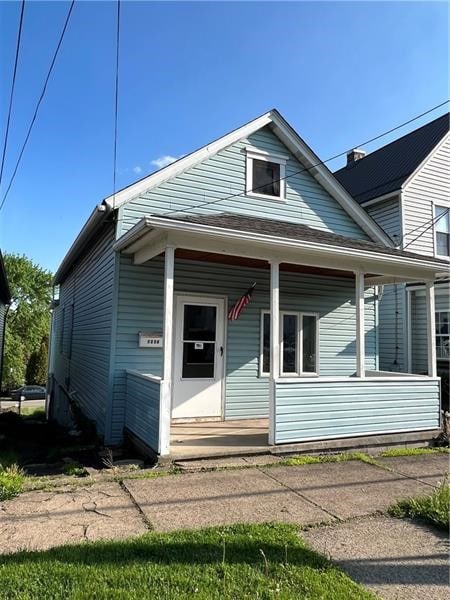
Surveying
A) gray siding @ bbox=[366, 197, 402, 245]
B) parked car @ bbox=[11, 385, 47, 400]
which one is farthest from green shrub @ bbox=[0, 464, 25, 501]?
parked car @ bbox=[11, 385, 47, 400]

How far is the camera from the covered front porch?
6.08m

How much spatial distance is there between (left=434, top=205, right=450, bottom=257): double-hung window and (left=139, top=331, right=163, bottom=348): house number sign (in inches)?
412

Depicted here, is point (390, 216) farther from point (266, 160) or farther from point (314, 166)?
point (266, 160)

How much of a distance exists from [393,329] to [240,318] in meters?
7.23

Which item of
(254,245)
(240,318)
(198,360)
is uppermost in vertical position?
(254,245)

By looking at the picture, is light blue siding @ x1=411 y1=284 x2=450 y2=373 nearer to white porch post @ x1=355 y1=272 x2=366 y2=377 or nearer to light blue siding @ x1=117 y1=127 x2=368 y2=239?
light blue siding @ x1=117 y1=127 x2=368 y2=239

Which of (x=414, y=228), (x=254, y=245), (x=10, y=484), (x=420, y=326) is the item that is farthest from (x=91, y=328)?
(x=414, y=228)

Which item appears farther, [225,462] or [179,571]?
[225,462]

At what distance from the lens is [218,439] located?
657cm

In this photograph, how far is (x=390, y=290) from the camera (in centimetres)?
1392

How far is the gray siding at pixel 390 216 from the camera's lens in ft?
44.8

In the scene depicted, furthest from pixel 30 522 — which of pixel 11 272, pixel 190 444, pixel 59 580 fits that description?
pixel 11 272

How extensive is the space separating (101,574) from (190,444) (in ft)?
11.1

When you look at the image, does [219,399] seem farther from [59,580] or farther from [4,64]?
[4,64]
